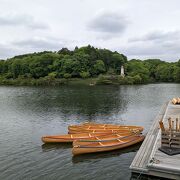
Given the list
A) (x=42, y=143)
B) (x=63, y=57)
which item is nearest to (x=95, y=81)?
(x=63, y=57)

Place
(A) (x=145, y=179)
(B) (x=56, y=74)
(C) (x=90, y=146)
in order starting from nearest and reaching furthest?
(A) (x=145, y=179), (C) (x=90, y=146), (B) (x=56, y=74)

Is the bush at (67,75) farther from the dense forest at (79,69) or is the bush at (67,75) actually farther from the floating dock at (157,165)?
the floating dock at (157,165)

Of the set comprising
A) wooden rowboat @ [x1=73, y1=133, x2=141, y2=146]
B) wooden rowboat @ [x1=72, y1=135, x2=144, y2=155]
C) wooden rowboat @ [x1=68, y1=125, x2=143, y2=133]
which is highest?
wooden rowboat @ [x1=68, y1=125, x2=143, y2=133]

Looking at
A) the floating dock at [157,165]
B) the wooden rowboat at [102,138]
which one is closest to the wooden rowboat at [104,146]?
the wooden rowboat at [102,138]

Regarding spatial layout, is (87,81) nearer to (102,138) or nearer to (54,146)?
(54,146)

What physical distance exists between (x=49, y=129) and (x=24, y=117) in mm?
9362

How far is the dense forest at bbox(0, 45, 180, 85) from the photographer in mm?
130750

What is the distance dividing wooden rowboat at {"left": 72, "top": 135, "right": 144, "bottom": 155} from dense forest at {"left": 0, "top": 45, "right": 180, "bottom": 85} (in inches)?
3752

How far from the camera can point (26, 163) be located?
70.8ft

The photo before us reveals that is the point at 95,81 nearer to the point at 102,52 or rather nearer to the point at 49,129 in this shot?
the point at 102,52

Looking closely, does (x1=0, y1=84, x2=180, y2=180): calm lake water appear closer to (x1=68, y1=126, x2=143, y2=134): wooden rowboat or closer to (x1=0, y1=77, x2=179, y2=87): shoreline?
(x1=68, y1=126, x2=143, y2=134): wooden rowboat

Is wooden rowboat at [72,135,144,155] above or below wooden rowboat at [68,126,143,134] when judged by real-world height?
below

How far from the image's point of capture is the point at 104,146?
23.5 m

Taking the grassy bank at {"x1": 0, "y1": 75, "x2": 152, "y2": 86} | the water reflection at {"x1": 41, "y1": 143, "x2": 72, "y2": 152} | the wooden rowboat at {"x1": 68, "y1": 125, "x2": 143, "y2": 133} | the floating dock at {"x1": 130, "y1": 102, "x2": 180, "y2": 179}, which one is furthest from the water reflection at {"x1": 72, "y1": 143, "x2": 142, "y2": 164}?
the grassy bank at {"x1": 0, "y1": 75, "x2": 152, "y2": 86}
